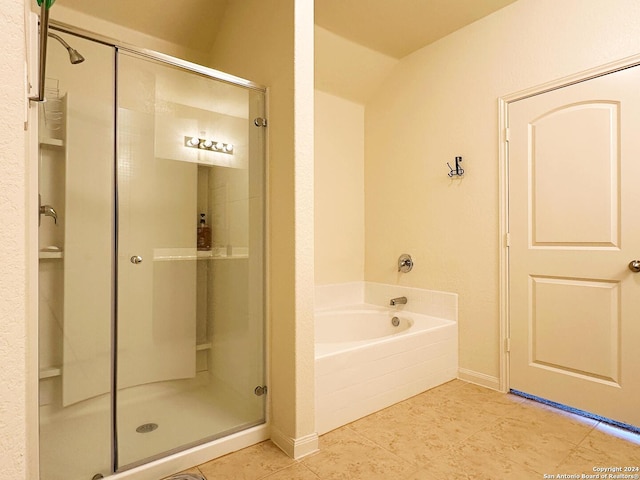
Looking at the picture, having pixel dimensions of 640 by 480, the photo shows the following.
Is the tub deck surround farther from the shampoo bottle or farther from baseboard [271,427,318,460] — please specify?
the shampoo bottle

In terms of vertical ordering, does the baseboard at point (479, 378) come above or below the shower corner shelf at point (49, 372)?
below

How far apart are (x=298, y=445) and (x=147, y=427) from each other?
2.28ft

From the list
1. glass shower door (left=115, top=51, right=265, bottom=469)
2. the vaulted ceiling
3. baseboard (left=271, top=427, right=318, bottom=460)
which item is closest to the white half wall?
glass shower door (left=115, top=51, right=265, bottom=469)

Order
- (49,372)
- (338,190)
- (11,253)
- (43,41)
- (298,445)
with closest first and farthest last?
(11,253) → (43,41) → (49,372) → (298,445) → (338,190)

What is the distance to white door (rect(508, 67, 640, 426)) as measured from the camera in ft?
6.34

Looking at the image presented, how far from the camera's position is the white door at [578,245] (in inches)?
76.1

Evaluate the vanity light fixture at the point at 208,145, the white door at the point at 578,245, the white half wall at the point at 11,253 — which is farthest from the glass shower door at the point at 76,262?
the white door at the point at 578,245

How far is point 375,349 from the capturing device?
2113mm

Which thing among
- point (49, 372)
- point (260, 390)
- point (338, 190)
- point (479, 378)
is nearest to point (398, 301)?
point (479, 378)

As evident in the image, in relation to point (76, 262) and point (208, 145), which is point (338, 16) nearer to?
point (208, 145)

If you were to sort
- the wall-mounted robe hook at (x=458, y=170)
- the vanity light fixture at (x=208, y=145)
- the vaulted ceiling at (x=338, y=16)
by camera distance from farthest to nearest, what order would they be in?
1. the wall-mounted robe hook at (x=458, y=170)
2. the vaulted ceiling at (x=338, y=16)
3. the vanity light fixture at (x=208, y=145)

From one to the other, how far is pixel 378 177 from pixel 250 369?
6.83 ft

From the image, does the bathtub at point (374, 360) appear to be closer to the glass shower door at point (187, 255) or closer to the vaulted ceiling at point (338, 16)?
the glass shower door at point (187, 255)

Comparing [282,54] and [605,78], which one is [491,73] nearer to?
[605,78]
